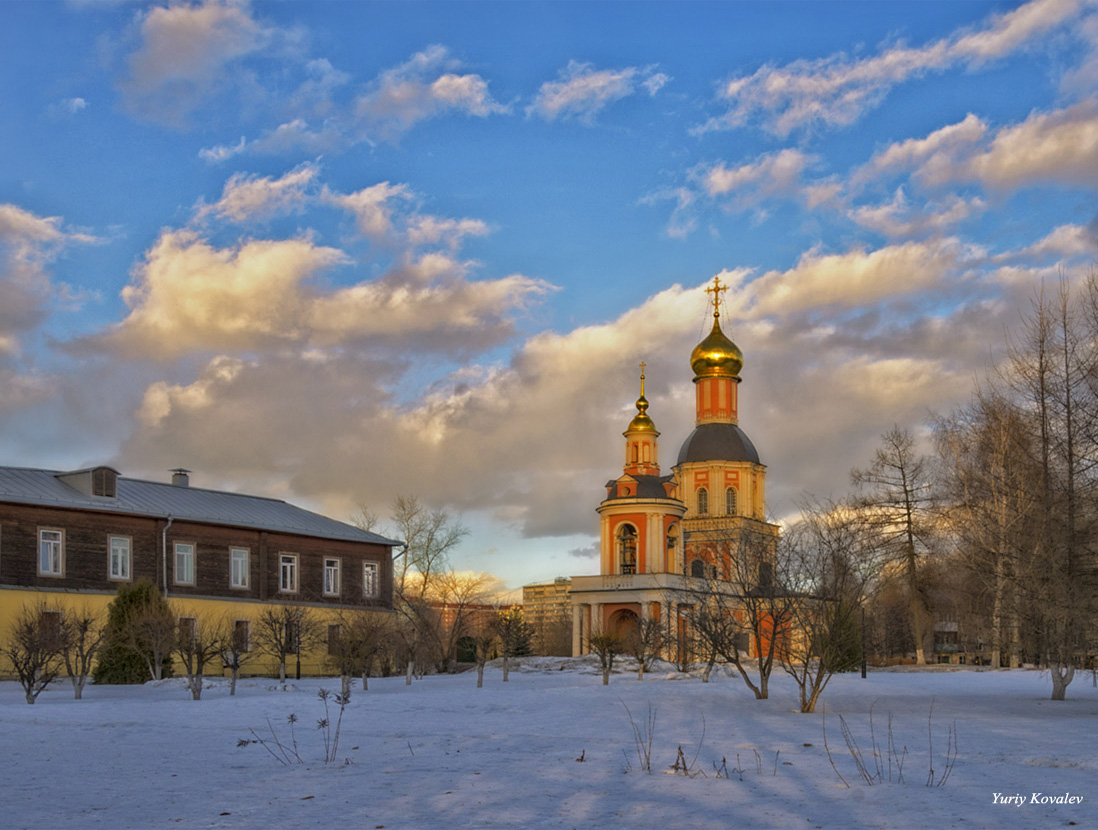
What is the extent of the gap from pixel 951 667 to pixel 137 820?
3908cm

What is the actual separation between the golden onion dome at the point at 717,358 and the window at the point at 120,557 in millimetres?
37641

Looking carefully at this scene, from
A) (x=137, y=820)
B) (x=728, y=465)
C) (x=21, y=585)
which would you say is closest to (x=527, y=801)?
(x=137, y=820)

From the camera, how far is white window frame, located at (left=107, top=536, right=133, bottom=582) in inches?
1355

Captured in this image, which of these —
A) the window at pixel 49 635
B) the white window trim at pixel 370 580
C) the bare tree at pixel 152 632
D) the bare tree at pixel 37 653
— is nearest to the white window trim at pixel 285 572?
the white window trim at pixel 370 580

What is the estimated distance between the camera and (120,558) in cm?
3472

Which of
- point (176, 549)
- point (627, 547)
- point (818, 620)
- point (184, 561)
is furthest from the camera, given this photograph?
point (627, 547)

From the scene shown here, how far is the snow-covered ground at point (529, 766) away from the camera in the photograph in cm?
891

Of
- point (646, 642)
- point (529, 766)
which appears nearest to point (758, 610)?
point (529, 766)

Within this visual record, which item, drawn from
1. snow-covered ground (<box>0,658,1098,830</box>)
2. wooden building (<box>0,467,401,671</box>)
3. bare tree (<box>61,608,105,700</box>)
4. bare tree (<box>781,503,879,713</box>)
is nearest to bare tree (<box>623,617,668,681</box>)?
bare tree (<box>781,503,879,713</box>)

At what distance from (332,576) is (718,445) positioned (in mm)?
28620

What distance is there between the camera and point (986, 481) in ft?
86.3

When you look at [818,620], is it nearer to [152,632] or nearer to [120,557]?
[152,632]

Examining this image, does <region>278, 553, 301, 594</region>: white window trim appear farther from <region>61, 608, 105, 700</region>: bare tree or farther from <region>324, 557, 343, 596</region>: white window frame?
<region>61, 608, 105, 700</region>: bare tree

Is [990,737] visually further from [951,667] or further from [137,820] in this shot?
[951,667]
